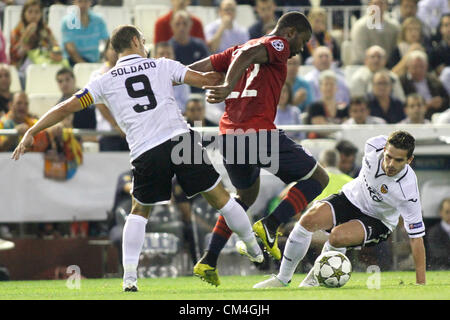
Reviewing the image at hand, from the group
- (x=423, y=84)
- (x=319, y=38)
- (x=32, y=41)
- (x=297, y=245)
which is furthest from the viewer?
(x=319, y=38)

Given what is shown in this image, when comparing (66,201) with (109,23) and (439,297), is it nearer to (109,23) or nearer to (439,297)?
(109,23)

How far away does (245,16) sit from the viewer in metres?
18.1

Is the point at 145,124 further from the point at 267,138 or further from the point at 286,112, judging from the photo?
the point at 286,112

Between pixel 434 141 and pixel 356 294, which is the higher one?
pixel 434 141

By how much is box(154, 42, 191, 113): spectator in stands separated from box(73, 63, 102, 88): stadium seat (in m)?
1.15

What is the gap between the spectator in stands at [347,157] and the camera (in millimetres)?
13445

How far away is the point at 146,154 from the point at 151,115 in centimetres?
34

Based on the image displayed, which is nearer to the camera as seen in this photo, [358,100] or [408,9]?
[358,100]

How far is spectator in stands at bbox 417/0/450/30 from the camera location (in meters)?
18.3

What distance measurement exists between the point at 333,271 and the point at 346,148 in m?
4.22

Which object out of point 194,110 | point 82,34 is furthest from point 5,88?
point 194,110

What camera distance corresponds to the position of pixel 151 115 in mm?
9047

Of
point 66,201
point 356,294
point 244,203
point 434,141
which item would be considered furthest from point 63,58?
point 356,294
